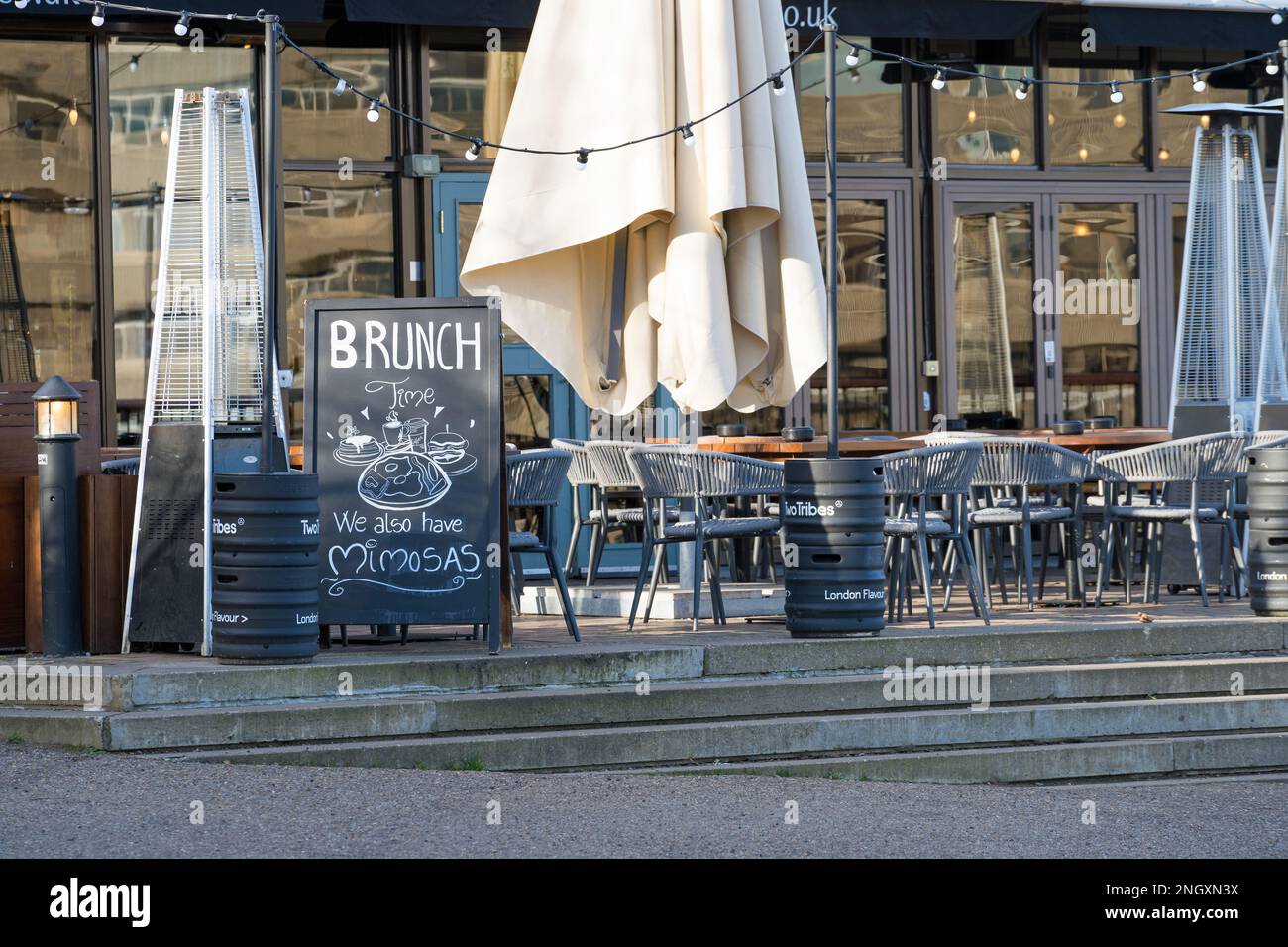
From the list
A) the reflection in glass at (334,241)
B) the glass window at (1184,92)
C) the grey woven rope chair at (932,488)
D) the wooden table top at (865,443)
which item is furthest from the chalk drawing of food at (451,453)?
the glass window at (1184,92)

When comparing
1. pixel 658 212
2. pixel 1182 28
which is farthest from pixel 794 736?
pixel 1182 28

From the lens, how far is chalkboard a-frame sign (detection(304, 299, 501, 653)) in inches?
295

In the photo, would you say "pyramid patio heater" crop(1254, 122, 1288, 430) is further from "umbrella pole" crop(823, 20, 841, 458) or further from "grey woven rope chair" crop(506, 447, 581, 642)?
"grey woven rope chair" crop(506, 447, 581, 642)

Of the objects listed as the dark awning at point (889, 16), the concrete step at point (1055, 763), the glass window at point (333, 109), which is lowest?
the concrete step at point (1055, 763)

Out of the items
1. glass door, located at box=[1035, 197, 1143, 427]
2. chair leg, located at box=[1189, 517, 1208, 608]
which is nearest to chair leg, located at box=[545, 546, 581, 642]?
chair leg, located at box=[1189, 517, 1208, 608]

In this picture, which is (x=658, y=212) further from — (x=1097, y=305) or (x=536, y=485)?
(x=1097, y=305)

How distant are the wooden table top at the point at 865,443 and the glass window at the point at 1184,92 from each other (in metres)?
3.57

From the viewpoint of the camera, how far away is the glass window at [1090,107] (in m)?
13.4

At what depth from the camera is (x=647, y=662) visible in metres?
7.23

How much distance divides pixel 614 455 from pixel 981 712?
239 cm

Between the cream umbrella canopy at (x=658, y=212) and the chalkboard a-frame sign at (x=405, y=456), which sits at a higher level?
the cream umbrella canopy at (x=658, y=212)

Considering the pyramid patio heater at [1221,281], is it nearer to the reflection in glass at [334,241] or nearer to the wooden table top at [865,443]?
the wooden table top at [865,443]

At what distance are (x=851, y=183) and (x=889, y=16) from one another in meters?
1.15

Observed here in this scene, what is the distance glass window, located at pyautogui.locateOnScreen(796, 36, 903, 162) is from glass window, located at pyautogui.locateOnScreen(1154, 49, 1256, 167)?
201 cm
